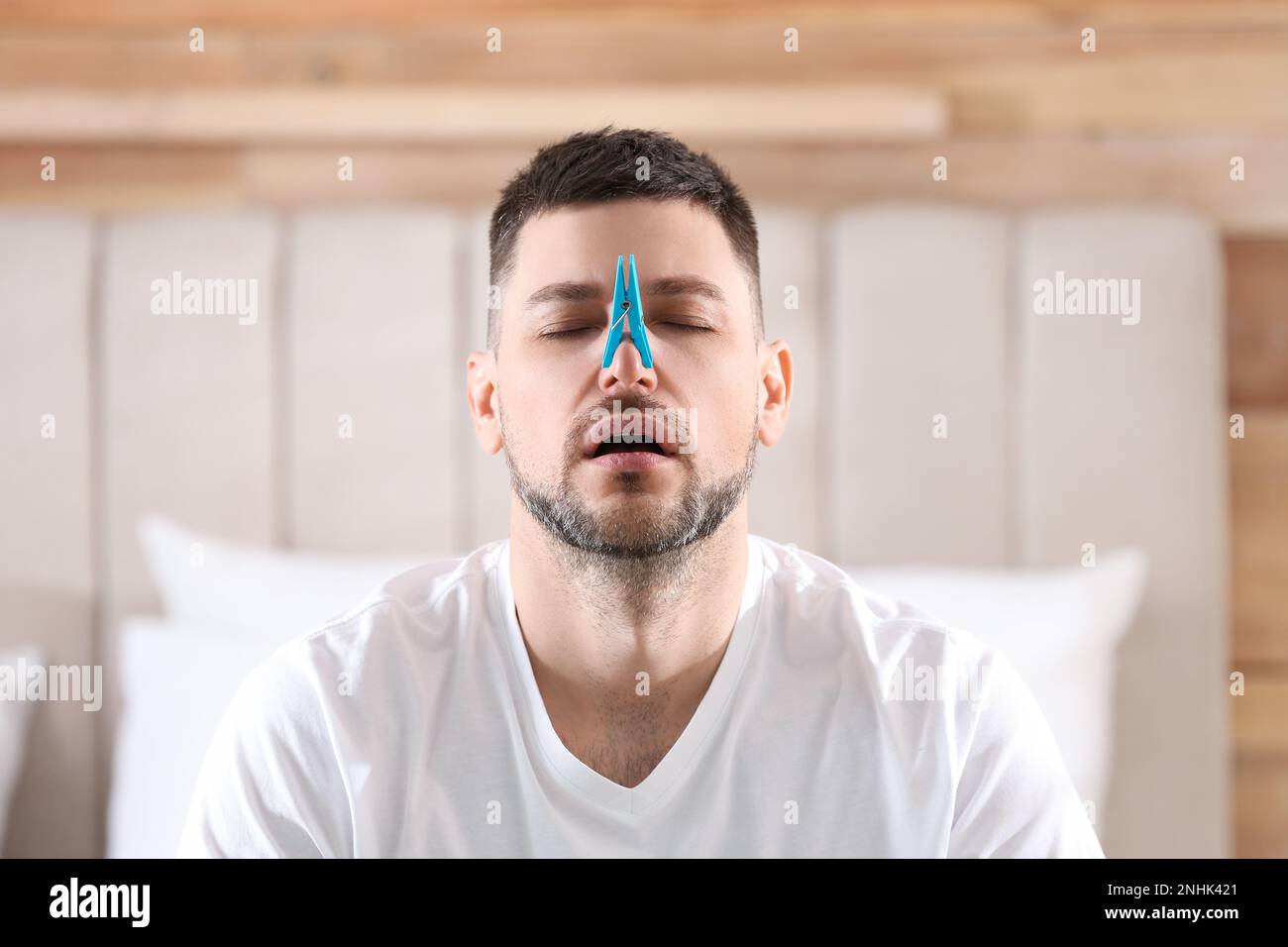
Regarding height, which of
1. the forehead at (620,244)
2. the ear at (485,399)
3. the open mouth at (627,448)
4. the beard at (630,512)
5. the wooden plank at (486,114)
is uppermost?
the wooden plank at (486,114)

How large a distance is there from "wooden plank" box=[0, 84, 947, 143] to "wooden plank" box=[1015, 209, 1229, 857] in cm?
21

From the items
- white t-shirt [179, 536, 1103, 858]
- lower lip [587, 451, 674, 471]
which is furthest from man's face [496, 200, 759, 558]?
white t-shirt [179, 536, 1103, 858]

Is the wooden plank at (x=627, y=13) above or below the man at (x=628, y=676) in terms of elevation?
above

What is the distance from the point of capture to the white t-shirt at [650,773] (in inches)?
25.7

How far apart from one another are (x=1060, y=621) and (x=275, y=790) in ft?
2.16

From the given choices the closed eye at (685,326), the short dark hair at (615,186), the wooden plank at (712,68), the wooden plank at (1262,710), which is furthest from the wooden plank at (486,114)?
the wooden plank at (1262,710)

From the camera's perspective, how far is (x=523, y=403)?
684mm

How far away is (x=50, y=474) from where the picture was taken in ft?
3.12

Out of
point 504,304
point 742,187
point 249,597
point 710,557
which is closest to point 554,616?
point 710,557

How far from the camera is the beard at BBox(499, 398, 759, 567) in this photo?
66 centimetres

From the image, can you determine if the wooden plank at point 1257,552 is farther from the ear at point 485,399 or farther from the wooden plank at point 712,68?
the ear at point 485,399

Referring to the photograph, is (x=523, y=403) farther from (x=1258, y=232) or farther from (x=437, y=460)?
(x=1258, y=232)

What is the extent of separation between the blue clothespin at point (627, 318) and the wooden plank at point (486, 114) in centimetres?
38
